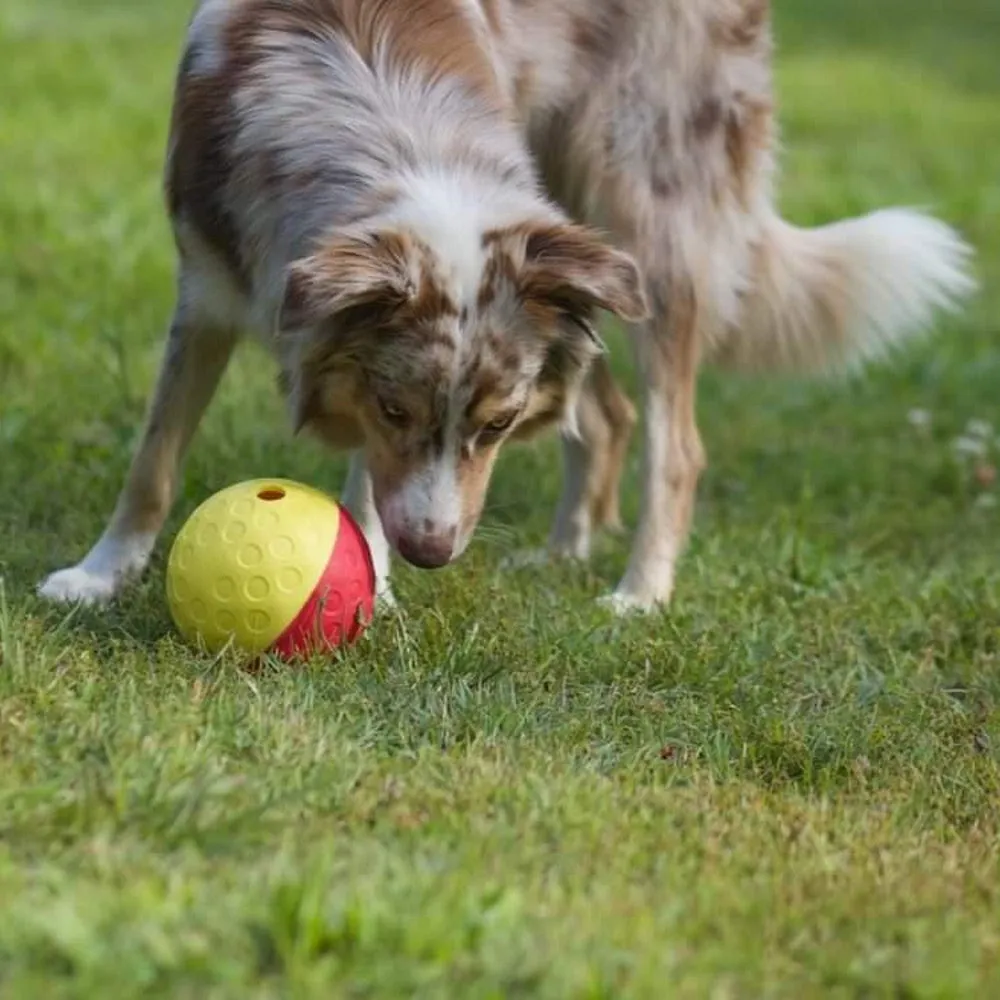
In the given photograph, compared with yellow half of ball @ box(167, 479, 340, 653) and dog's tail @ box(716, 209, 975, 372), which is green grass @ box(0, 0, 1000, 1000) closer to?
yellow half of ball @ box(167, 479, 340, 653)

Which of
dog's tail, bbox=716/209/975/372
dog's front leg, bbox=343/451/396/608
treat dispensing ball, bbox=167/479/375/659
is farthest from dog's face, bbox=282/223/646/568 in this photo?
dog's tail, bbox=716/209/975/372

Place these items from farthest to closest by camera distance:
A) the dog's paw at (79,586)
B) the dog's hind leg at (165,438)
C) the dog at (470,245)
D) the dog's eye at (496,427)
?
the dog's hind leg at (165,438), the dog's paw at (79,586), the dog's eye at (496,427), the dog at (470,245)

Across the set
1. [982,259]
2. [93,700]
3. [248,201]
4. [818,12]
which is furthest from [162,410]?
[818,12]

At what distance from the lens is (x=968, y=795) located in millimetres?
3654

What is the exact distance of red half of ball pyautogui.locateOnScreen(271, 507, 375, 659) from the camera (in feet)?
12.9

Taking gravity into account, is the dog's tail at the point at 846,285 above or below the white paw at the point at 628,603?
above

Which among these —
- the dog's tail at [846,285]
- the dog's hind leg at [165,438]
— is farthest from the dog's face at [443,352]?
the dog's tail at [846,285]

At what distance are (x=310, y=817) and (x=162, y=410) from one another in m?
1.95

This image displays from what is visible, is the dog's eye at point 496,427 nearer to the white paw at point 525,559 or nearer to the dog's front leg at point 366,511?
the dog's front leg at point 366,511

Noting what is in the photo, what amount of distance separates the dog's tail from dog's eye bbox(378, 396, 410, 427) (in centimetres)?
197

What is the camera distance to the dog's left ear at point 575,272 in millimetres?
4020

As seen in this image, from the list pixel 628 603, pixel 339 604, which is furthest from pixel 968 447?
pixel 339 604

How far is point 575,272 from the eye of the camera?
13.2 feet

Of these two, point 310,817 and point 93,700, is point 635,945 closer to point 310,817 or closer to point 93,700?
point 310,817
